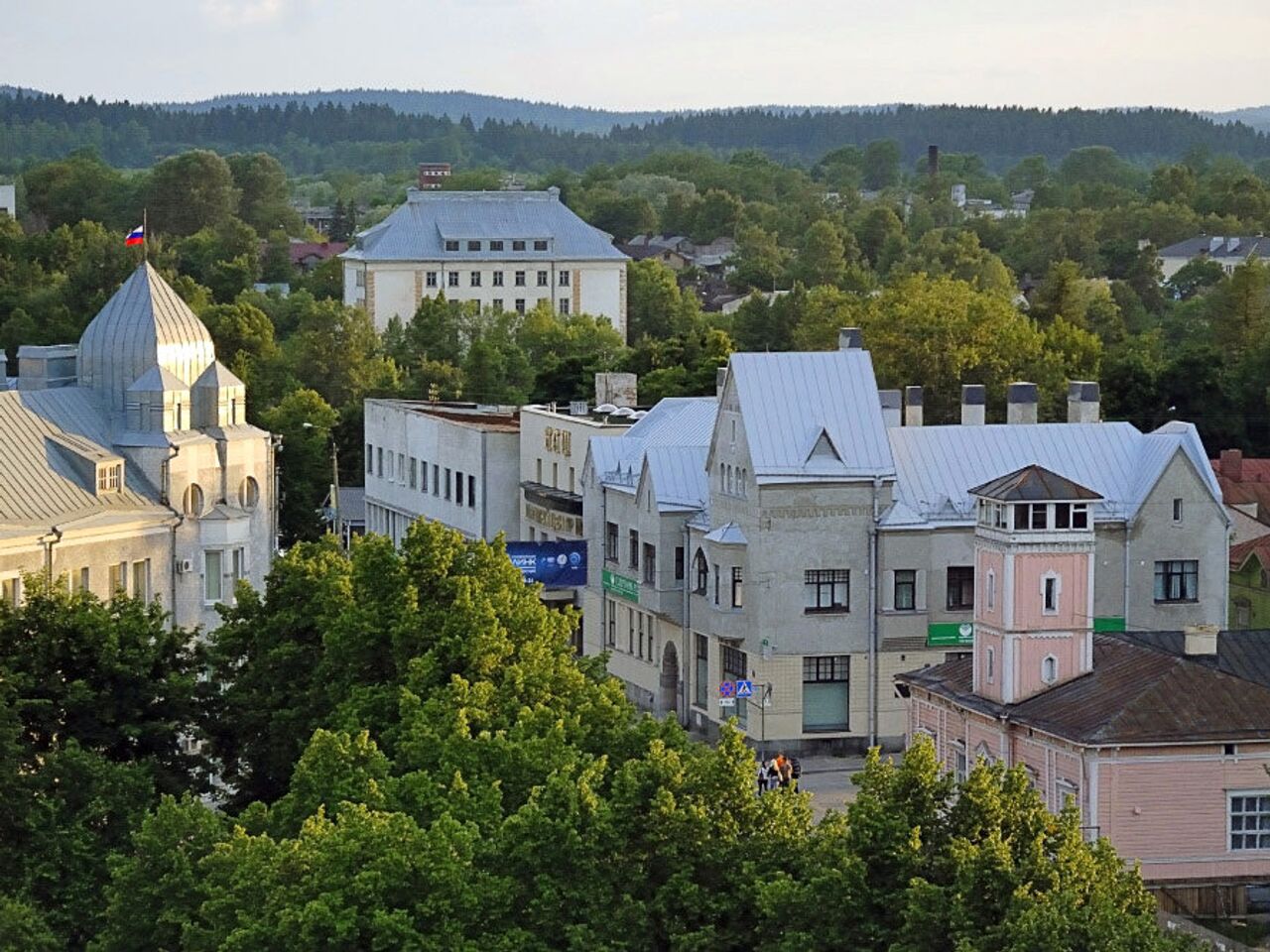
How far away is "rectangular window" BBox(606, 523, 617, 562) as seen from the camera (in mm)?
92312

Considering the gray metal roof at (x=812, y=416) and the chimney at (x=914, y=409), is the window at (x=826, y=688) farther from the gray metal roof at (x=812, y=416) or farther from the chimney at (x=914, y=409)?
the chimney at (x=914, y=409)

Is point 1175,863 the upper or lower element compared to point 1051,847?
lower

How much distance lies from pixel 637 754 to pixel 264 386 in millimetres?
92309

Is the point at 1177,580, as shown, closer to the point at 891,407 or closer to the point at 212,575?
the point at 891,407

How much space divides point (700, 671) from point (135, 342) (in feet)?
57.3

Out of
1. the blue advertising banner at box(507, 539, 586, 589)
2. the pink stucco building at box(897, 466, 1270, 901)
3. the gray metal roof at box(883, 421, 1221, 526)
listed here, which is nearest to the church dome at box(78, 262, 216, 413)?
the blue advertising banner at box(507, 539, 586, 589)

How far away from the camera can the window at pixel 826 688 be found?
271 ft

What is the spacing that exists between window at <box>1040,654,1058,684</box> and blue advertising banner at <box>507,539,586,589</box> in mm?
29142

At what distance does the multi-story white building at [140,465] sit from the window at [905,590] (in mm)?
15996

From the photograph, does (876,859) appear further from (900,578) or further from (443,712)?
(900,578)

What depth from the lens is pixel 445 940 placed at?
47.5 m

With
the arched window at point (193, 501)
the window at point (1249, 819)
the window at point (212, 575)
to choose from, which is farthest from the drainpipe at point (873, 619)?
the window at point (1249, 819)

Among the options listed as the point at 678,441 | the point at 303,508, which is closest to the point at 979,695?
the point at 678,441

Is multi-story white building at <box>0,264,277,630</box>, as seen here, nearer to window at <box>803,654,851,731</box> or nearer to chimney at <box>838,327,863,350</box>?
window at <box>803,654,851,731</box>
